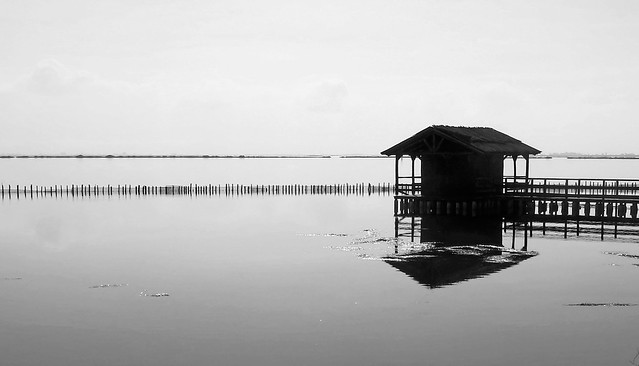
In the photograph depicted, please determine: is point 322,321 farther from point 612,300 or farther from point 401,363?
point 612,300

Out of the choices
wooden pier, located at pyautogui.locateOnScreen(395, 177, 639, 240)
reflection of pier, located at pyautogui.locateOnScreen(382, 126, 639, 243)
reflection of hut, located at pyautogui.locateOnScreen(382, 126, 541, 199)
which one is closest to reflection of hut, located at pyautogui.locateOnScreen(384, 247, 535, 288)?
wooden pier, located at pyautogui.locateOnScreen(395, 177, 639, 240)

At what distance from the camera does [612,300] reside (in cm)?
2273

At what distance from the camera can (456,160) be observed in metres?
47.6

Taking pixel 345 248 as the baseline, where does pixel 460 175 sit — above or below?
above

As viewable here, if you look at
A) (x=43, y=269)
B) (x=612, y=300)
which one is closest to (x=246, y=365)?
(x=612, y=300)

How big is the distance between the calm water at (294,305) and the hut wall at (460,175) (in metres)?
8.58

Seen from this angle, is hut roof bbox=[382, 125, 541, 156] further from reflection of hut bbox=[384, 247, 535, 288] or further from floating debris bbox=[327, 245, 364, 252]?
floating debris bbox=[327, 245, 364, 252]

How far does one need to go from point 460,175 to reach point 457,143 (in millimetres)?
2479

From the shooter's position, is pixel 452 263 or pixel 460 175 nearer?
pixel 452 263

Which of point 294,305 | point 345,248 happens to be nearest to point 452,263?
point 345,248

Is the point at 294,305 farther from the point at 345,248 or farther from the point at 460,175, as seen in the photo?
A: the point at 460,175

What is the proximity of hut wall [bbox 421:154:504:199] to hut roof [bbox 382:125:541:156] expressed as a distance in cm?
75

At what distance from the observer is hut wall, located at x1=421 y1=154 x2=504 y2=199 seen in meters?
47.5

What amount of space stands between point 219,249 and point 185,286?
10.6 metres
